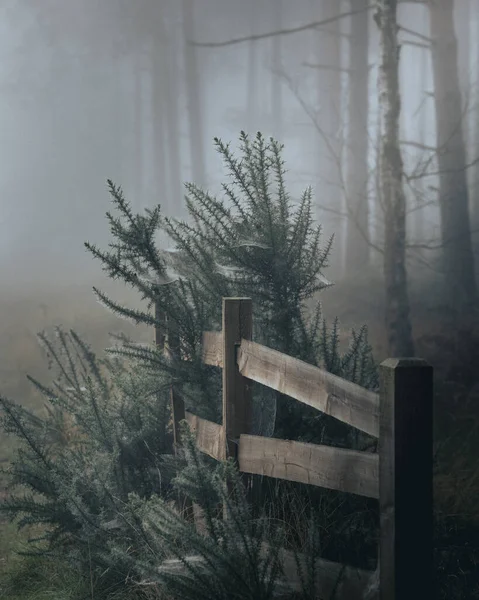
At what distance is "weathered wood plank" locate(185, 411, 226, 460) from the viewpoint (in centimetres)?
411

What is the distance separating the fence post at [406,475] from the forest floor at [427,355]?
1.28m

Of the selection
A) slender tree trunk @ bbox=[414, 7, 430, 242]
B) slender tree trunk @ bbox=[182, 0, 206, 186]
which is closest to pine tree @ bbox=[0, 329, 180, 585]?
slender tree trunk @ bbox=[414, 7, 430, 242]

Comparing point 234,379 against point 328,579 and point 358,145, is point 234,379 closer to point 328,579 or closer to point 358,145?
point 328,579

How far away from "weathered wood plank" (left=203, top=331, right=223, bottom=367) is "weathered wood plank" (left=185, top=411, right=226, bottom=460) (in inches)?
14.3

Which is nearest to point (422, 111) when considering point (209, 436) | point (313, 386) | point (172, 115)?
point (172, 115)

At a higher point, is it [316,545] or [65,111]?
[65,111]

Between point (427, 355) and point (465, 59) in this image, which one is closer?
point (427, 355)

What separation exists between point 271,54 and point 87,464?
11.6 m

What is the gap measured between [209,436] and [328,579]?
4.09 feet

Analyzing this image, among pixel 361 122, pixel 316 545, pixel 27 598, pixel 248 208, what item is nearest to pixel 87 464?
pixel 27 598

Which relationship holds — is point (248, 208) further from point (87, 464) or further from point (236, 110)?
point (236, 110)

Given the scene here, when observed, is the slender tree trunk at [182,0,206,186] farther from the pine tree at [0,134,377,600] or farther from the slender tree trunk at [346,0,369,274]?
the pine tree at [0,134,377,600]

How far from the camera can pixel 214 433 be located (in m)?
4.26

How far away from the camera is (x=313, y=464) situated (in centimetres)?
336
